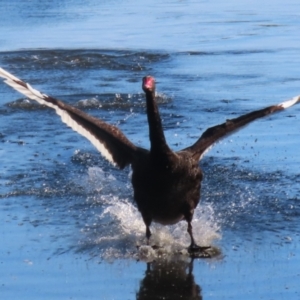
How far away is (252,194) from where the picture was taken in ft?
28.1

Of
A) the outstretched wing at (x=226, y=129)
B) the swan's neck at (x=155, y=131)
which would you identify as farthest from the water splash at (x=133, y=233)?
the swan's neck at (x=155, y=131)

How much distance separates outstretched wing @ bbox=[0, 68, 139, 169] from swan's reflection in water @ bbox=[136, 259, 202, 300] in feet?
3.57

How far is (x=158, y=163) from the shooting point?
24.0 feet

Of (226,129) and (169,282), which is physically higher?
(226,129)

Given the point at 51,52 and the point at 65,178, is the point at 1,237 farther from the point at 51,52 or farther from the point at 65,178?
the point at 51,52

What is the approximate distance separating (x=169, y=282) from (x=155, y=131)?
1.25 metres

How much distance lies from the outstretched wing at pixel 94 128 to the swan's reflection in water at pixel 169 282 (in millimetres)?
1089

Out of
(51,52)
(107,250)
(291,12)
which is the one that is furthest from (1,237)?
(291,12)

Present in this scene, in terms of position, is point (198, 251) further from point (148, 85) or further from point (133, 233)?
point (148, 85)

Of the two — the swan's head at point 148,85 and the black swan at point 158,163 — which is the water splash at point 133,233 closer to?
the black swan at point 158,163

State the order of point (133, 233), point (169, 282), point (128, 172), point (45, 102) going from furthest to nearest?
1. point (128, 172)
2. point (133, 233)
3. point (45, 102)
4. point (169, 282)

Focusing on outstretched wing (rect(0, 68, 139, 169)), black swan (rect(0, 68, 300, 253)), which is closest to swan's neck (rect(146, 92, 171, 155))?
black swan (rect(0, 68, 300, 253))

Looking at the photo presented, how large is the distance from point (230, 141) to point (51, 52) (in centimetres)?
715

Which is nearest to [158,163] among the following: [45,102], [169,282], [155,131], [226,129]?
[155,131]
